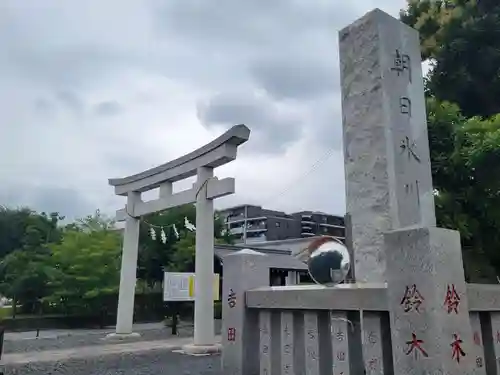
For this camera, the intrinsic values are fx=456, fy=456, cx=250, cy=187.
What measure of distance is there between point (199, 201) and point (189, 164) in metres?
1.07

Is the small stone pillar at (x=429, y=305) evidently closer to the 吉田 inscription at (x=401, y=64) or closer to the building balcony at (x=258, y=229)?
the 吉田 inscription at (x=401, y=64)

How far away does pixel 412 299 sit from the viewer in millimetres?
2451

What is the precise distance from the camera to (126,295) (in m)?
12.7

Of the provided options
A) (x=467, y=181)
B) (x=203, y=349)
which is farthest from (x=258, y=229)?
(x=467, y=181)

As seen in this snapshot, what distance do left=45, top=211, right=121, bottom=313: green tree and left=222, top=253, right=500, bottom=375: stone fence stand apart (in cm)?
1492

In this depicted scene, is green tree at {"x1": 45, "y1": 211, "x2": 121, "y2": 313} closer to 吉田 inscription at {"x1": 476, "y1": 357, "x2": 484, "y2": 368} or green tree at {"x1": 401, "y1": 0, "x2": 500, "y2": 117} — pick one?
green tree at {"x1": 401, "y1": 0, "x2": 500, "y2": 117}

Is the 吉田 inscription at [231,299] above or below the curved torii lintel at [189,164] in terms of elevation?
below

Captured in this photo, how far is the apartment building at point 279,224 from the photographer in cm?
4856

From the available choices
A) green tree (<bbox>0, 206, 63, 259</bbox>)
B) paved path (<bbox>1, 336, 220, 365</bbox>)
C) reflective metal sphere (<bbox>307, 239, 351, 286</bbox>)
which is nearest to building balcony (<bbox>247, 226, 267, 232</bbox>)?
green tree (<bbox>0, 206, 63, 259</bbox>)

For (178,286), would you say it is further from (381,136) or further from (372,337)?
(372,337)

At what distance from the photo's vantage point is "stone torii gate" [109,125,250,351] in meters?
9.77

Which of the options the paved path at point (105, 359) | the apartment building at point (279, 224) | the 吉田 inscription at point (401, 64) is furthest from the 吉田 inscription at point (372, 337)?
the apartment building at point (279, 224)

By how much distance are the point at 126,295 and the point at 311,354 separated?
409 inches

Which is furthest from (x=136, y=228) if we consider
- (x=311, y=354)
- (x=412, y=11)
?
(x=311, y=354)
